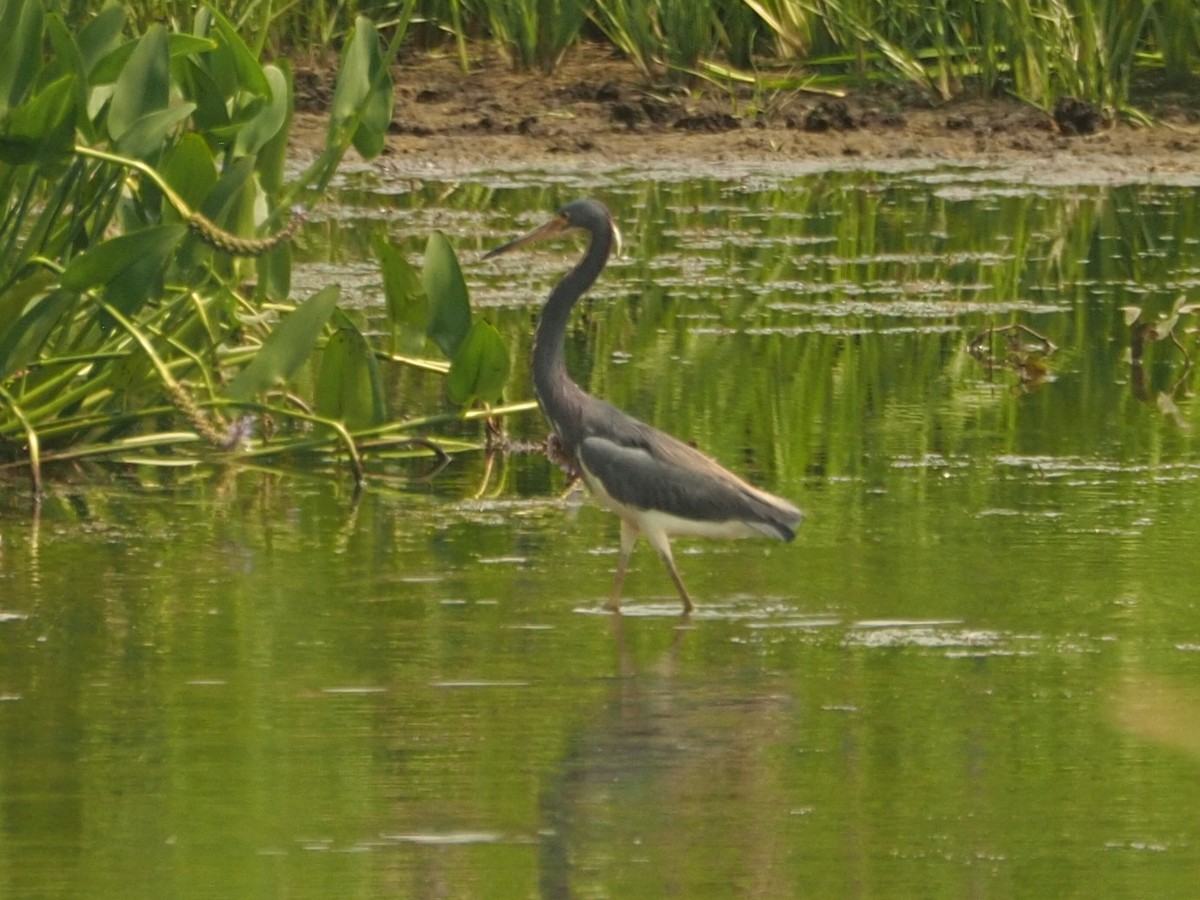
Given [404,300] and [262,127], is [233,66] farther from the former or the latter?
[404,300]

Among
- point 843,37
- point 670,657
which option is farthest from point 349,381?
point 843,37

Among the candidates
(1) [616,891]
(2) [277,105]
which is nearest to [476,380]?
(2) [277,105]

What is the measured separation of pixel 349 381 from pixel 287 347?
0.19m

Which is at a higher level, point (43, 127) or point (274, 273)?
point (43, 127)

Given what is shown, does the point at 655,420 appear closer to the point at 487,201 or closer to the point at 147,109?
the point at 147,109

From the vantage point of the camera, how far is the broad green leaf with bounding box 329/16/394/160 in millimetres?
7324

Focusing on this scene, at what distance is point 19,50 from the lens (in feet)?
21.4

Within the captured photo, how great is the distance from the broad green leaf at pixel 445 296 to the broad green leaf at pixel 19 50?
3.59 ft

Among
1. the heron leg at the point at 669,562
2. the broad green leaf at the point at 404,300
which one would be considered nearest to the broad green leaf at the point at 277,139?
the broad green leaf at the point at 404,300

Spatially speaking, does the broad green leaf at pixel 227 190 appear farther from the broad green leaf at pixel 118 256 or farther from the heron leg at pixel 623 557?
the heron leg at pixel 623 557

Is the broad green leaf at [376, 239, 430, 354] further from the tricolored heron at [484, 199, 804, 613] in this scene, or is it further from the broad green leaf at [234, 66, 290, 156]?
the tricolored heron at [484, 199, 804, 613]

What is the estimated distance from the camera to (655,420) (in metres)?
7.93

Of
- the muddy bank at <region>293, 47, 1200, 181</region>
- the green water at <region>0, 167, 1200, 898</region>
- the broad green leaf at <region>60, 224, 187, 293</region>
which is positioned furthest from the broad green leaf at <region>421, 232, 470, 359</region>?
the muddy bank at <region>293, 47, 1200, 181</region>

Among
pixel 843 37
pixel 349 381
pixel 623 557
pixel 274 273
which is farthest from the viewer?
pixel 843 37
